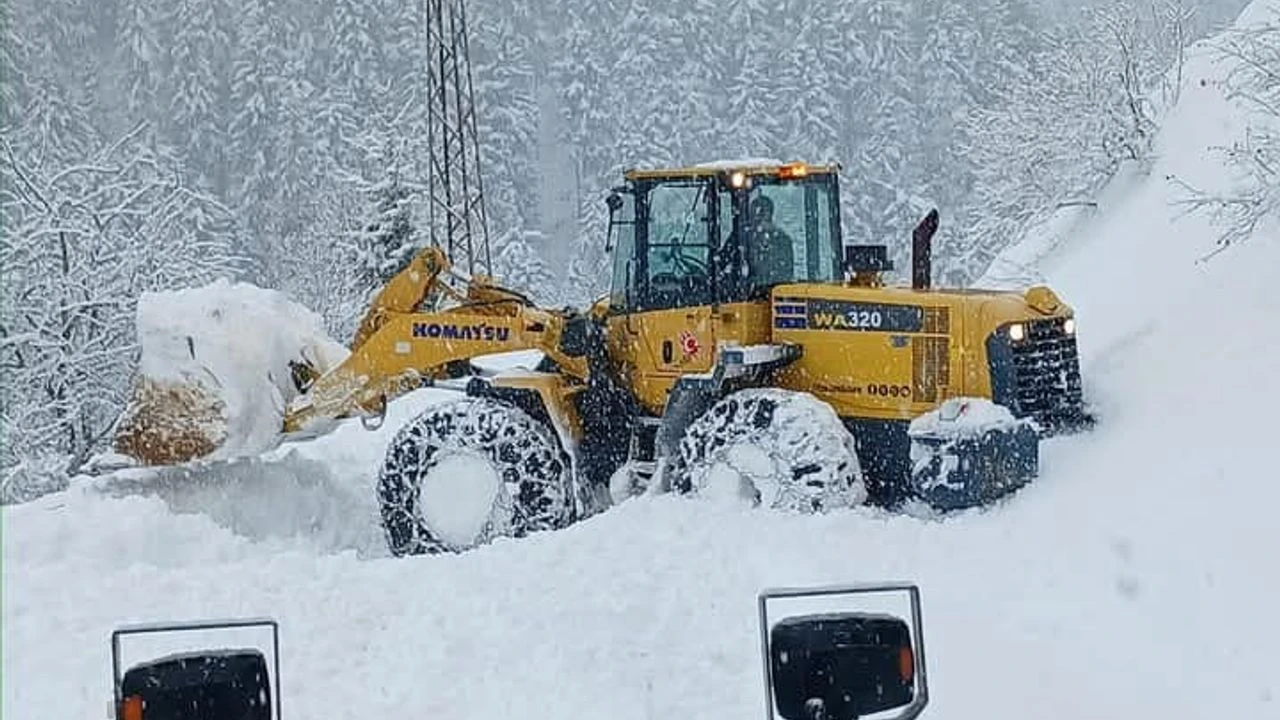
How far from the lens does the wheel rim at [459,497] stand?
10531 mm

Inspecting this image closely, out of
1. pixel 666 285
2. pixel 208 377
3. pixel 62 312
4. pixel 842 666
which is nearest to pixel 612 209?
pixel 666 285

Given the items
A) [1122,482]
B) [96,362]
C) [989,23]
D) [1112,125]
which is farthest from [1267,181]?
[989,23]

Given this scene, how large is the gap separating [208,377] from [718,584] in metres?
4.87

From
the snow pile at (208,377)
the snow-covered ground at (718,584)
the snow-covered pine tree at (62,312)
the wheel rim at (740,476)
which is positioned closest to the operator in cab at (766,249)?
the wheel rim at (740,476)

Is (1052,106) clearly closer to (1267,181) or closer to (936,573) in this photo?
(1267,181)

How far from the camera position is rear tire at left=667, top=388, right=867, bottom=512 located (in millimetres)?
9422

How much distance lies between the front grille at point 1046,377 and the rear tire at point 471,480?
117 inches

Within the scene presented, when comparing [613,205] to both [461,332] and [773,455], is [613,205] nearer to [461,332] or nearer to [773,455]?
[461,332]

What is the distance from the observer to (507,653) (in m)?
7.02

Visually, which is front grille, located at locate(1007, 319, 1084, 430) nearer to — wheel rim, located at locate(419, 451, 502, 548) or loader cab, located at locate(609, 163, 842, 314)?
loader cab, located at locate(609, 163, 842, 314)

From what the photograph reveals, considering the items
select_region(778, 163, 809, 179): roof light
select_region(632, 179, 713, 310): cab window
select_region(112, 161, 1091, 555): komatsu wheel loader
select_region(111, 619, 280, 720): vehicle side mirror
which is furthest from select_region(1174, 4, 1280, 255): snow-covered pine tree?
select_region(111, 619, 280, 720): vehicle side mirror

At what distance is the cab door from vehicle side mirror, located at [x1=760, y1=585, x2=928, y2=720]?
7.46 meters

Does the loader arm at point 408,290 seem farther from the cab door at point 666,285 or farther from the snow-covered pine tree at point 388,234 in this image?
the snow-covered pine tree at point 388,234

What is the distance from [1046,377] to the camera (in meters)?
10.2
